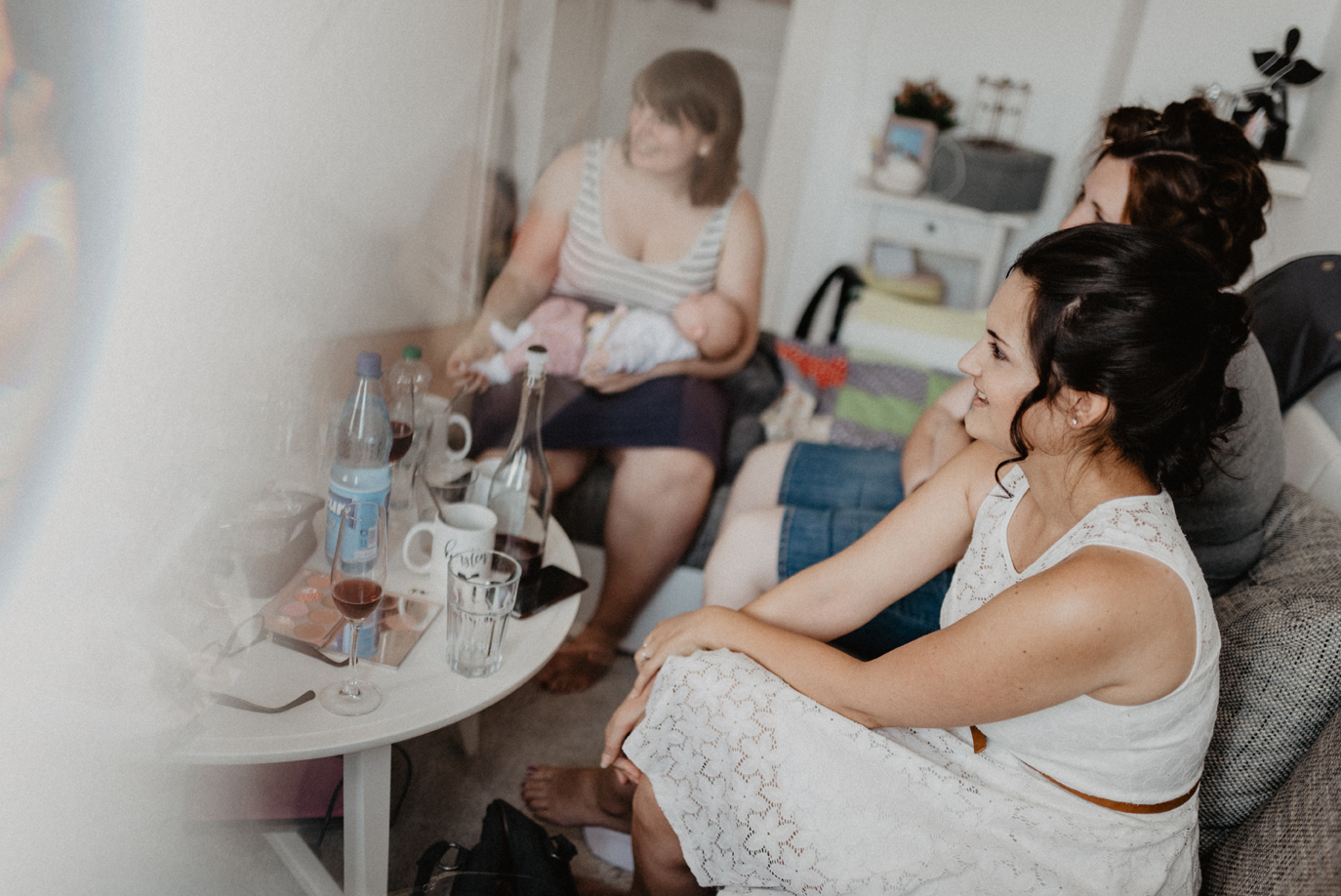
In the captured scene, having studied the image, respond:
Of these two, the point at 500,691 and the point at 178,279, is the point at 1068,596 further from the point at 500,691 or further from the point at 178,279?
the point at 178,279

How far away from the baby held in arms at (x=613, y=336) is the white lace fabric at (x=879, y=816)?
2.45 ft

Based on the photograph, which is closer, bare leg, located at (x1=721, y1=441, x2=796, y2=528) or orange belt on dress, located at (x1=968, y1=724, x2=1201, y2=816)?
orange belt on dress, located at (x1=968, y1=724, x2=1201, y2=816)

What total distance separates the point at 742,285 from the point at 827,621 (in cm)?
78

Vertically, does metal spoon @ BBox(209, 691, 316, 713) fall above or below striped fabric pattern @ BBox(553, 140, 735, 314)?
below

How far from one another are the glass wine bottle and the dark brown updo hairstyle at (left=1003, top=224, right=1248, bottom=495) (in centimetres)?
56

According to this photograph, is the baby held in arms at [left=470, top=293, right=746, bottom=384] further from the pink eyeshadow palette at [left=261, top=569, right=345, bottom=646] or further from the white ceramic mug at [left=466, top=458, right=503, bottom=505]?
the pink eyeshadow palette at [left=261, top=569, right=345, bottom=646]

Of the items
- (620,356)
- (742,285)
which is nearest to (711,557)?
(620,356)

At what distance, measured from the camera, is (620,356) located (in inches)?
63.1

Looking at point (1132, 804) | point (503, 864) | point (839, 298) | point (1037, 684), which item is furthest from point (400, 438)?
point (839, 298)

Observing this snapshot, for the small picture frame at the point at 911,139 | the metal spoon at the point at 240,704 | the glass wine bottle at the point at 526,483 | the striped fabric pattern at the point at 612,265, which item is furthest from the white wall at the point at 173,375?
the small picture frame at the point at 911,139

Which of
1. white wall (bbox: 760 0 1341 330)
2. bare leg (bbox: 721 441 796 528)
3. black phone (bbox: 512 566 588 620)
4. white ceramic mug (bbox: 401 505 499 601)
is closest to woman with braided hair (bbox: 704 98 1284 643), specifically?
bare leg (bbox: 721 441 796 528)

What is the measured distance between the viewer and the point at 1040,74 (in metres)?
2.43

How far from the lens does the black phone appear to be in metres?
1.05

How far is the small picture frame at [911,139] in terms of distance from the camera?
2.41 meters
